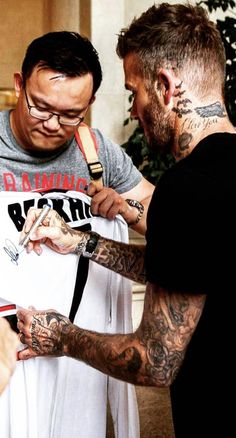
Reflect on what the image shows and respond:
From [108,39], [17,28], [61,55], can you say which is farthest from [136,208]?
[17,28]

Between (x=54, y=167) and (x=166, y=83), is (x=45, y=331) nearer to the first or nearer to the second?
(x=54, y=167)

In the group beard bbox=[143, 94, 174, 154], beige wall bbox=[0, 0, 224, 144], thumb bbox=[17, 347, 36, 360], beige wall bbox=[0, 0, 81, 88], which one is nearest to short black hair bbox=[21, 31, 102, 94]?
beard bbox=[143, 94, 174, 154]

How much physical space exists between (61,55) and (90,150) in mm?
270

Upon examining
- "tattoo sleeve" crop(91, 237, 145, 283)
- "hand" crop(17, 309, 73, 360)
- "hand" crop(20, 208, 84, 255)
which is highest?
"hand" crop(20, 208, 84, 255)

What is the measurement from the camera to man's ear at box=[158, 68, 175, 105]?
1.51m

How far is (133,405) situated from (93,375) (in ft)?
0.52

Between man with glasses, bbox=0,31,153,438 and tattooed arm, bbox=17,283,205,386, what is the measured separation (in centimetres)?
27

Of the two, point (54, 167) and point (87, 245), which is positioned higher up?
point (54, 167)

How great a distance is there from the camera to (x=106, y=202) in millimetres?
1912

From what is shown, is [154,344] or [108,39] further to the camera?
[108,39]

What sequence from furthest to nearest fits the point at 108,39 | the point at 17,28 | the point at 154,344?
the point at 17,28
the point at 108,39
the point at 154,344

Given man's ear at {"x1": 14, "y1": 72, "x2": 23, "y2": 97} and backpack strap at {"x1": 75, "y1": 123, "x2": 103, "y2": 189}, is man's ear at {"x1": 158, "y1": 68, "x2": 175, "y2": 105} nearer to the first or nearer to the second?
backpack strap at {"x1": 75, "y1": 123, "x2": 103, "y2": 189}

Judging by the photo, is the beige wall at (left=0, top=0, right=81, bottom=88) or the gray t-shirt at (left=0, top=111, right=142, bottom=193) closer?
the gray t-shirt at (left=0, top=111, right=142, bottom=193)

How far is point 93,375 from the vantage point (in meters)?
1.98
